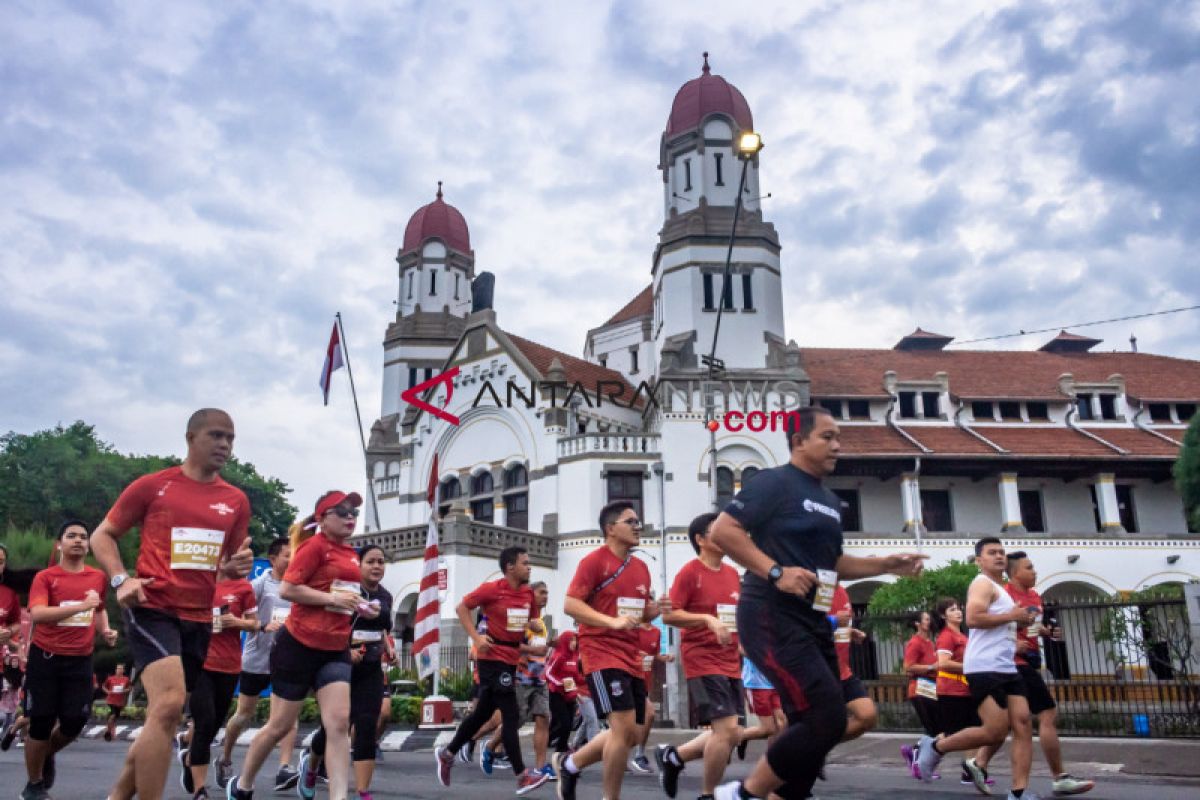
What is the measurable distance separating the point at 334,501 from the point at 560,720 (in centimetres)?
470

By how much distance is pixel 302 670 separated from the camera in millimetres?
6387

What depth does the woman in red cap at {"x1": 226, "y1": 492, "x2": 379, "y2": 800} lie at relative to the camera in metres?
6.33

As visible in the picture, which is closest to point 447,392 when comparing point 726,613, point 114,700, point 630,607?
point 114,700

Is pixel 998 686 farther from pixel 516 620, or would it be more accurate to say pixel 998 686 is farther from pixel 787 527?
pixel 516 620

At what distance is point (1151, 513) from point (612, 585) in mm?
33591

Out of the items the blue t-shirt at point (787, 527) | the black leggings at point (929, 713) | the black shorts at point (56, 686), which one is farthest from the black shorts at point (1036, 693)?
the black shorts at point (56, 686)

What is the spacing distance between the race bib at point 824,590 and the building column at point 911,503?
2917 centimetres

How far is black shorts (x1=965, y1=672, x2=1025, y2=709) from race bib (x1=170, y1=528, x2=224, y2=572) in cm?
537

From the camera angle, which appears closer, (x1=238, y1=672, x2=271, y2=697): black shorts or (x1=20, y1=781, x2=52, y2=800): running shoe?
(x1=20, y1=781, x2=52, y2=800): running shoe

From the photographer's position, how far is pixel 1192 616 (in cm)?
1326

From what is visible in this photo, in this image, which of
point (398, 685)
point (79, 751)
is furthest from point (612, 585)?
point (398, 685)

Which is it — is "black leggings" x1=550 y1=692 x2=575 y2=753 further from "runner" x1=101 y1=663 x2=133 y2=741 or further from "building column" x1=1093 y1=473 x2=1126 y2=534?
"building column" x1=1093 y1=473 x2=1126 y2=534

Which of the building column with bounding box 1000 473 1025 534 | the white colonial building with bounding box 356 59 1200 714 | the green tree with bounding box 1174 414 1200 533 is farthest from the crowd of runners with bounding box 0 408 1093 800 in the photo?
the building column with bounding box 1000 473 1025 534

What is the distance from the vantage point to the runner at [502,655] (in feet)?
28.5
